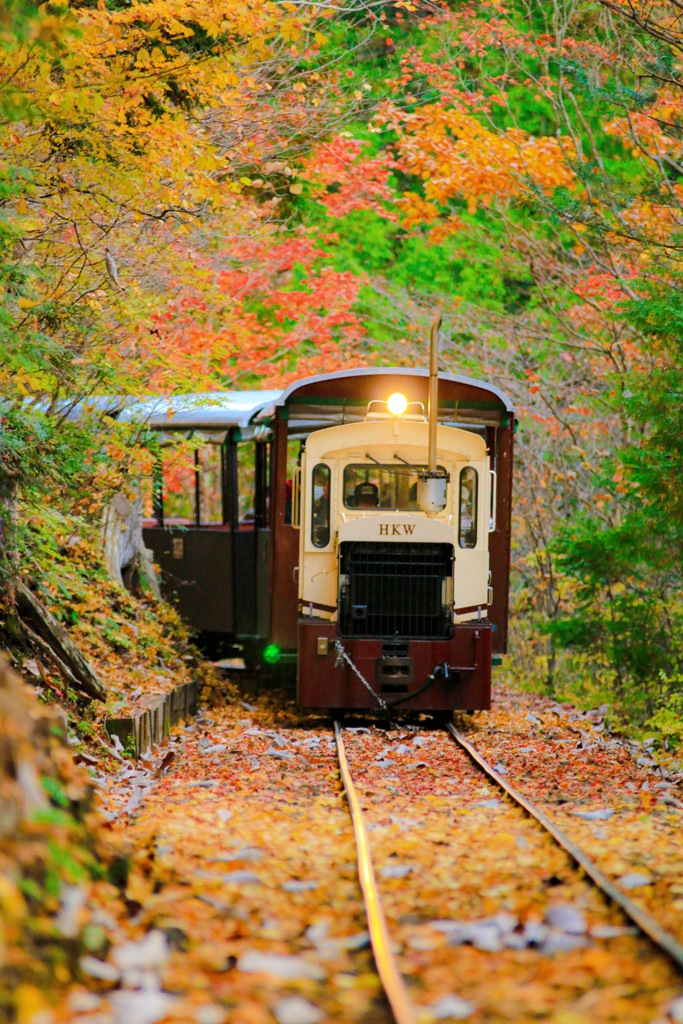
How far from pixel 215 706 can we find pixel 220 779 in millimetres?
5803

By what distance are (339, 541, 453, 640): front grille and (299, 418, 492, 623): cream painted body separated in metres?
0.20

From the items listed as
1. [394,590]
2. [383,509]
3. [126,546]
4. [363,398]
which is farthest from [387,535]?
[126,546]

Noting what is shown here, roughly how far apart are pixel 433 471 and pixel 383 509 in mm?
1151

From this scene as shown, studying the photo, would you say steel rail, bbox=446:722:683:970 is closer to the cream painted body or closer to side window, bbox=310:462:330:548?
the cream painted body

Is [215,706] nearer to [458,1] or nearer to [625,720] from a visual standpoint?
[625,720]

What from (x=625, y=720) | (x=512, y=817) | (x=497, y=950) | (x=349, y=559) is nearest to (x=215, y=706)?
(x=349, y=559)

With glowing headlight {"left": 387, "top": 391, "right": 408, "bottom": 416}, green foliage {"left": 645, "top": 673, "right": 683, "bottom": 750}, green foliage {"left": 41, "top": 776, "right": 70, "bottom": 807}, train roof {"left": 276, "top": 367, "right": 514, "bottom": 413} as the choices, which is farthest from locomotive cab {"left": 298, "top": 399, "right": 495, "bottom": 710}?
green foliage {"left": 41, "top": 776, "right": 70, "bottom": 807}

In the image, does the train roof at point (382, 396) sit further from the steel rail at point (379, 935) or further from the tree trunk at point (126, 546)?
the steel rail at point (379, 935)

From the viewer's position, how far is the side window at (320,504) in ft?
44.2

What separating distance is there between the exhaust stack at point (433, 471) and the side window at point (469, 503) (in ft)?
1.59

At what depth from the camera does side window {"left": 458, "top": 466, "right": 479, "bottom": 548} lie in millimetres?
13602

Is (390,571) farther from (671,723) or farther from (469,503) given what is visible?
(671,723)

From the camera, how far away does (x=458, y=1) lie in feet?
55.6

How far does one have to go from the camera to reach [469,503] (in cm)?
1368
